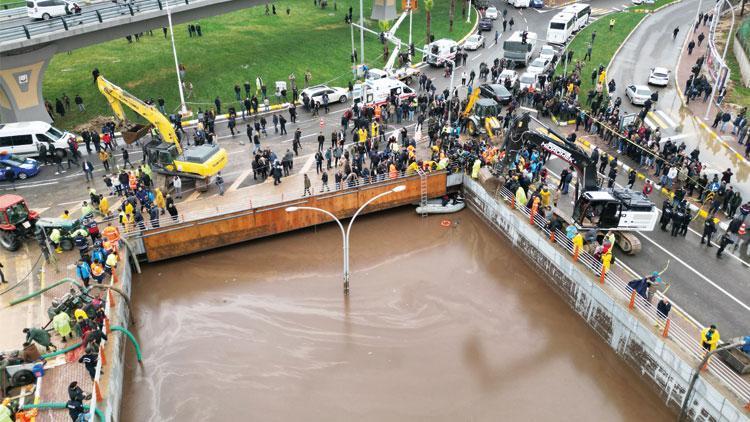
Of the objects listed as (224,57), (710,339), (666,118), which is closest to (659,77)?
(666,118)

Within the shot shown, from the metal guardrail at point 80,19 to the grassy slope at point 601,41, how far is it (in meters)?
30.9

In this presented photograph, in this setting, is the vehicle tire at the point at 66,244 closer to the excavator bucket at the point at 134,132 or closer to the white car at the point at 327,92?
the excavator bucket at the point at 134,132

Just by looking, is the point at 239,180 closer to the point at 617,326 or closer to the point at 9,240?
the point at 9,240

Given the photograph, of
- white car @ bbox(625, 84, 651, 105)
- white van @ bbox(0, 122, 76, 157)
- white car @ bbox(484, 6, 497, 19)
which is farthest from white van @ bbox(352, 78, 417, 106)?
white car @ bbox(484, 6, 497, 19)

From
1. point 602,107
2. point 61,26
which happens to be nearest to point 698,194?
point 602,107

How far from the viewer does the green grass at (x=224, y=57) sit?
40.9m

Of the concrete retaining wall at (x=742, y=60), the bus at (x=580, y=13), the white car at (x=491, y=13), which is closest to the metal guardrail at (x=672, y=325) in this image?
the concrete retaining wall at (x=742, y=60)

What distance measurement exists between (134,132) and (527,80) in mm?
27282

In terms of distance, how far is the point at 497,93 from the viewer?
130ft

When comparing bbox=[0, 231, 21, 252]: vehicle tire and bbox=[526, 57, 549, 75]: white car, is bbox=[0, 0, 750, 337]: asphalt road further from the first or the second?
bbox=[526, 57, 549, 75]: white car

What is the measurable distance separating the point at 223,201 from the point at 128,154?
877 cm

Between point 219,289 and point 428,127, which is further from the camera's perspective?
point 428,127

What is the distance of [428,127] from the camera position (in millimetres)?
35844

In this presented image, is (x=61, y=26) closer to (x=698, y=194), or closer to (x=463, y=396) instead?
(x=463, y=396)
